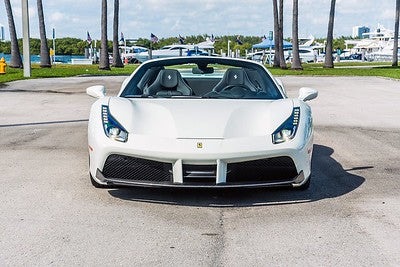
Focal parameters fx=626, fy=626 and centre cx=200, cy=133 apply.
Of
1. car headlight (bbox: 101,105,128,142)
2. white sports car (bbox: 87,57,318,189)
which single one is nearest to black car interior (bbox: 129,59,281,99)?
white sports car (bbox: 87,57,318,189)

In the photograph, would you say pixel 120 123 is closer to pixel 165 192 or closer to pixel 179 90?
pixel 165 192

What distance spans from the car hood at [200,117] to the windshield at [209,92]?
55 centimetres

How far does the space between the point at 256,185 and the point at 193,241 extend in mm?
1053

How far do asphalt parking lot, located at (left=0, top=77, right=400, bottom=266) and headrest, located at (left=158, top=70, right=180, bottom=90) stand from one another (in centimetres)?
129

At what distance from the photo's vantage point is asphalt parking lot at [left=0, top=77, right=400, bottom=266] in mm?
3975

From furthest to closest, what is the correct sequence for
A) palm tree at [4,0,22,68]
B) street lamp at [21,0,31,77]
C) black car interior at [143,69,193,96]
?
palm tree at [4,0,22,68] → street lamp at [21,0,31,77] → black car interior at [143,69,193,96]

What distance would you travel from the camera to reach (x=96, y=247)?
13.5 ft

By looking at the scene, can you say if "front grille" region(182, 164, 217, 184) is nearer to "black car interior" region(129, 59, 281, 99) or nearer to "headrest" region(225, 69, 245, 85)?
"black car interior" region(129, 59, 281, 99)

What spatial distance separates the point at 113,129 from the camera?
5.33m

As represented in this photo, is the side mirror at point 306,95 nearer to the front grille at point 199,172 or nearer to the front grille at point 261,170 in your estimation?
the front grille at point 261,170

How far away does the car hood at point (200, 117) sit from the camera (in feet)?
17.1

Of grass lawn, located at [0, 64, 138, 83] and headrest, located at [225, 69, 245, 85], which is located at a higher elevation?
headrest, located at [225, 69, 245, 85]

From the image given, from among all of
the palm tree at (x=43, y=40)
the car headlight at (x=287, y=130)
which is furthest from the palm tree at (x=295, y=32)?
the car headlight at (x=287, y=130)

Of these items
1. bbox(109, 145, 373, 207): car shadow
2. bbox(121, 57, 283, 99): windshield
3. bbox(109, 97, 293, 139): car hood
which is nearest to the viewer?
bbox(109, 97, 293, 139): car hood
